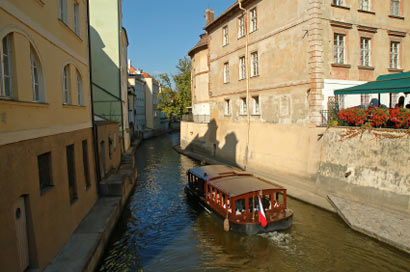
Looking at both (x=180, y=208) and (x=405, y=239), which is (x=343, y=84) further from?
(x=180, y=208)

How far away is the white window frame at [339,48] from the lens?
48.7 feet

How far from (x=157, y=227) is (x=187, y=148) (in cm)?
1995

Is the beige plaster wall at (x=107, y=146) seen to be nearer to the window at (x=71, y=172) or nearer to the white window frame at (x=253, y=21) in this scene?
the window at (x=71, y=172)

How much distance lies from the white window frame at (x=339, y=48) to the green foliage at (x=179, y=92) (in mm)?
33008

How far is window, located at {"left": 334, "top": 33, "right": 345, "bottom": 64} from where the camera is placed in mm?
14836

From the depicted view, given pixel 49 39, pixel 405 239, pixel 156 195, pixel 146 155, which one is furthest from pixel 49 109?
pixel 146 155

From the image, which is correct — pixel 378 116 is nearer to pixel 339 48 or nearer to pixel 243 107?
pixel 339 48

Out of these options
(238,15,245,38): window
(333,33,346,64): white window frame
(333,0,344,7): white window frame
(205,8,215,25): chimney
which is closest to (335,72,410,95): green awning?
(333,33,346,64): white window frame

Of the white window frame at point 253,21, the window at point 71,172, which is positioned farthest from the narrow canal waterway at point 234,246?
the white window frame at point 253,21

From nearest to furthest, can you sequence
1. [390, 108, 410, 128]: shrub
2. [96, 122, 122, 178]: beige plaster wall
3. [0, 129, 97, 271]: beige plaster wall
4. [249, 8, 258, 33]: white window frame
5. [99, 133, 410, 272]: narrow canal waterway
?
[0, 129, 97, 271]: beige plaster wall → [99, 133, 410, 272]: narrow canal waterway → [390, 108, 410, 128]: shrub → [96, 122, 122, 178]: beige plaster wall → [249, 8, 258, 33]: white window frame

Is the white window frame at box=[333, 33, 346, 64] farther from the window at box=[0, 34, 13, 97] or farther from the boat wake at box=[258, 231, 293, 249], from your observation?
the window at box=[0, 34, 13, 97]

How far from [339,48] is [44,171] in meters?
14.0

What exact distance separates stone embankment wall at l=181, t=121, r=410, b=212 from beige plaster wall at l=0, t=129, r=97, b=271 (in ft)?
32.6

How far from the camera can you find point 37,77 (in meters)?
7.05
